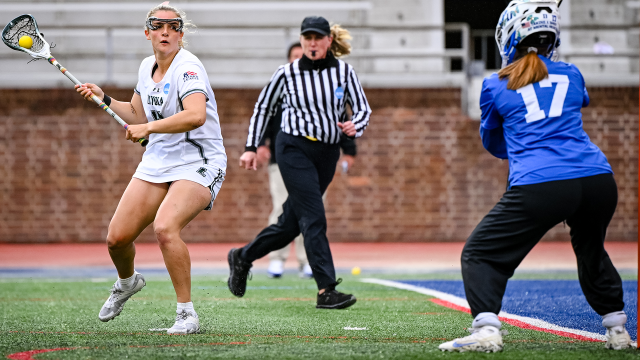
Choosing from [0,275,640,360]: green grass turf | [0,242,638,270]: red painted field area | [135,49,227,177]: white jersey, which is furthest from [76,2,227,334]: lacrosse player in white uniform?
[0,242,638,270]: red painted field area

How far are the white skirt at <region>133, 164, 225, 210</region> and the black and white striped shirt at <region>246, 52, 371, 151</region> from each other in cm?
132

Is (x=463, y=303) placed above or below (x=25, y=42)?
below

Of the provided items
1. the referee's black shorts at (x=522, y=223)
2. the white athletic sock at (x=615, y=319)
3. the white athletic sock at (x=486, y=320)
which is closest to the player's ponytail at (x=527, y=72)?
the referee's black shorts at (x=522, y=223)

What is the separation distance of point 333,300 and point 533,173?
2.40 metres

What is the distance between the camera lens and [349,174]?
48.9 ft

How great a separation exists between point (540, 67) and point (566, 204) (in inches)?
25.5

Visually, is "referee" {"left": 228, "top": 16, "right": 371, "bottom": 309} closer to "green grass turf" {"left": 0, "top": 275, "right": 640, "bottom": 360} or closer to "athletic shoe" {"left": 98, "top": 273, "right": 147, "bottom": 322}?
"green grass turf" {"left": 0, "top": 275, "right": 640, "bottom": 360}

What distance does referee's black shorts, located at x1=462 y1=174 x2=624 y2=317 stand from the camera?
11.8 feet

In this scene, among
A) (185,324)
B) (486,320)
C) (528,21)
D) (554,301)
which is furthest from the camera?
(554,301)

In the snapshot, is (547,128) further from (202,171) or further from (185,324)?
(185,324)

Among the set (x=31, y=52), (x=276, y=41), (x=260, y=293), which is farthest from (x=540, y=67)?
(x=276, y=41)

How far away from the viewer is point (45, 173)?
590 inches

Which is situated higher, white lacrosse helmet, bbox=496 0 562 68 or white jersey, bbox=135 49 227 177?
white lacrosse helmet, bbox=496 0 562 68

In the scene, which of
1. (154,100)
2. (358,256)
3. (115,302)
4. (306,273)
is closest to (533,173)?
(154,100)
